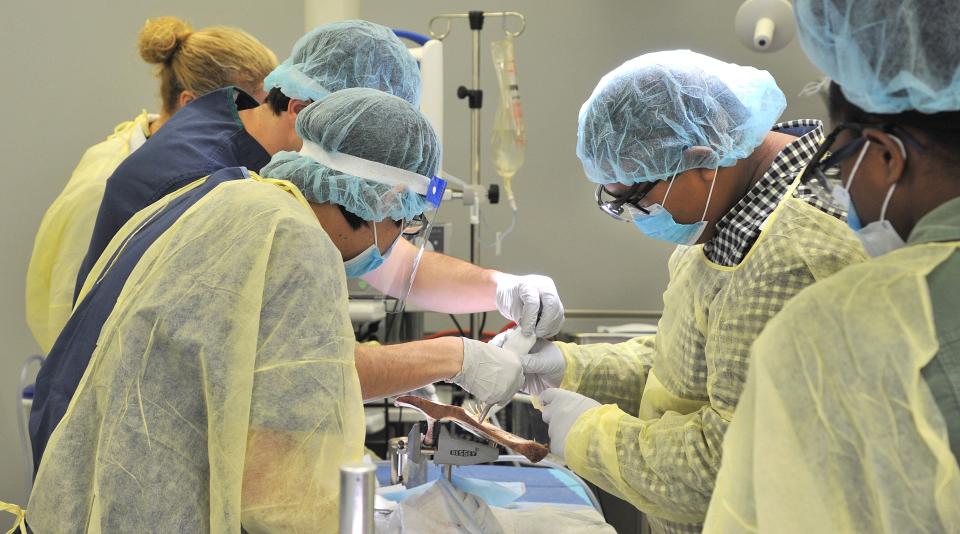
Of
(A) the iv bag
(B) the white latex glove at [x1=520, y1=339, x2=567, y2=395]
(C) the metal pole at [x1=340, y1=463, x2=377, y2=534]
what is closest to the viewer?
(C) the metal pole at [x1=340, y1=463, x2=377, y2=534]

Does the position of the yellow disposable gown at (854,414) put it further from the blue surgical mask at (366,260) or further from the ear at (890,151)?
the blue surgical mask at (366,260)

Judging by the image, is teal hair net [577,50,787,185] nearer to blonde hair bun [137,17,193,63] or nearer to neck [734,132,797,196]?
neck [734,132,797,196]

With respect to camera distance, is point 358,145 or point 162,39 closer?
point 358,145

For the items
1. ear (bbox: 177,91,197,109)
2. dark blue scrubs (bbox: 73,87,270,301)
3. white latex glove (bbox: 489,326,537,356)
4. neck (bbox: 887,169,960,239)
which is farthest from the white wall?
neck (bbox: 887,169,960,239)

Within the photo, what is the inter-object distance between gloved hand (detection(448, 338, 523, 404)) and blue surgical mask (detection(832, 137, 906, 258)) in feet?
3.00

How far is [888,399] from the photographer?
0.77 m

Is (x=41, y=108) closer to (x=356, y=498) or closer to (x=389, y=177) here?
(x=389, y=177)

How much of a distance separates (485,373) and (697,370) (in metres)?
0.46

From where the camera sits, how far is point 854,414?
782mm

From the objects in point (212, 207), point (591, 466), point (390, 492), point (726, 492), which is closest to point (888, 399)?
point (726, 492)

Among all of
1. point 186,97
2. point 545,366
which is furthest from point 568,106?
point 545,366

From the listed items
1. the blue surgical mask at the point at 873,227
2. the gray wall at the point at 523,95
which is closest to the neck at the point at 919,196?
the blue surgical mask at the point at 873,227

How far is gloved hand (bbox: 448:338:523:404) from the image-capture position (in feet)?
5.78

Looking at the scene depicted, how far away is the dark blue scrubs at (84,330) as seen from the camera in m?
1.26
